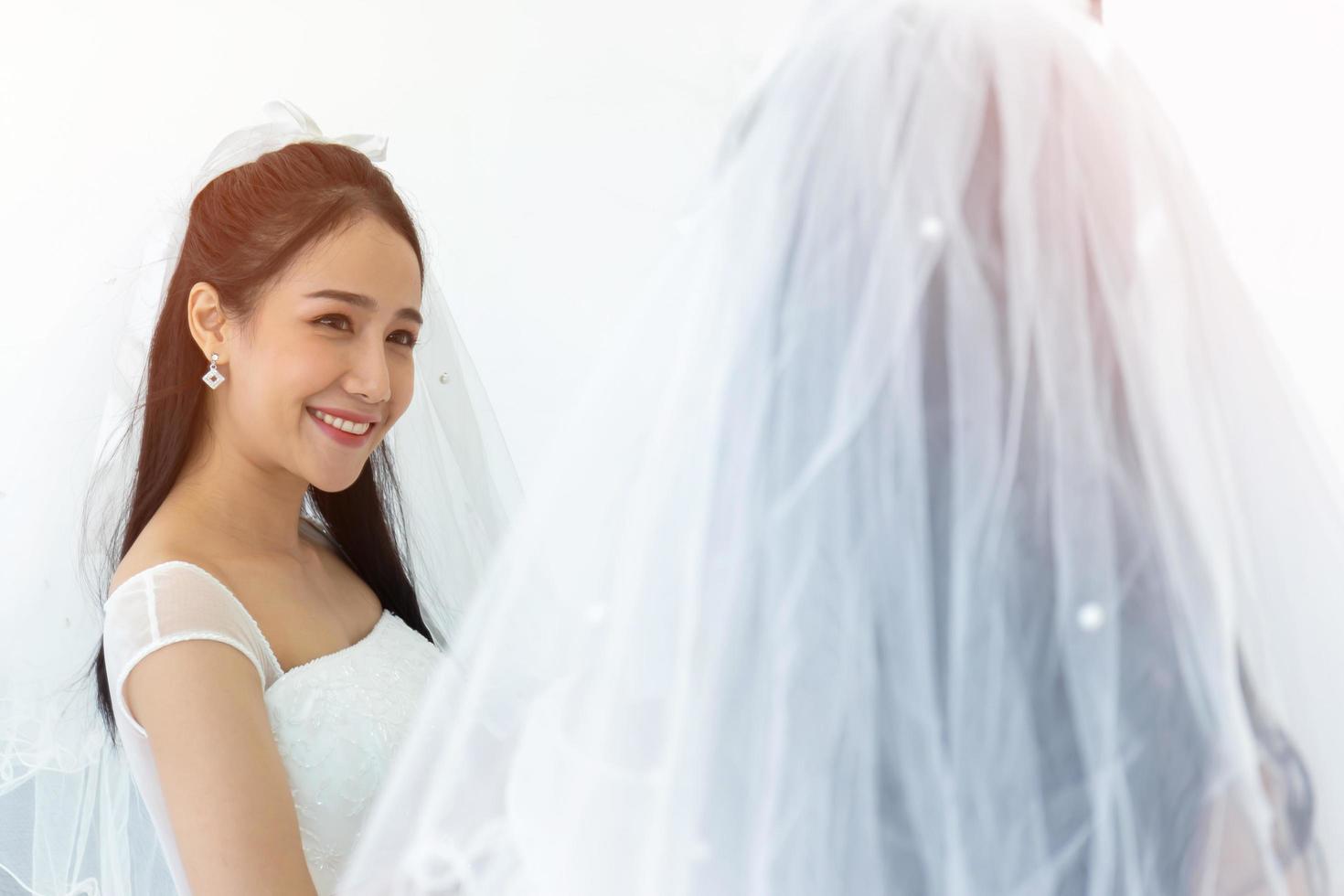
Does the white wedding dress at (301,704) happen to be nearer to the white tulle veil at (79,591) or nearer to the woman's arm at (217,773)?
the woman's arm at (217,773)

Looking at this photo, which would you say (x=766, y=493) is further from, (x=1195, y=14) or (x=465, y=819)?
(x=1195, y=14)

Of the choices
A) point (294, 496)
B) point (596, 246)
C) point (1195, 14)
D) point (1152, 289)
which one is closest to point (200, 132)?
point (596, 246)

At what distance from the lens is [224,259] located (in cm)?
131

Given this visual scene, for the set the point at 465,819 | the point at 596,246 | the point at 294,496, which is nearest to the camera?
the point at 465,819

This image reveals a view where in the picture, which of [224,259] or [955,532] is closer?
[955,532]

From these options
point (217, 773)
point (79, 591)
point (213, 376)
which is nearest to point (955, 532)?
point (217, 773)

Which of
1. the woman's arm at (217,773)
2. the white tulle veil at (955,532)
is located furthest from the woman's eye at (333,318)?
the white tulle veil at (955,532)

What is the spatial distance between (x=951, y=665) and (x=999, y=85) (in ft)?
0.94

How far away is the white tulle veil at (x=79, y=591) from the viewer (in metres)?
1.39

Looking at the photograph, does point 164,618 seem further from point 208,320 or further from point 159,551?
point 208,320

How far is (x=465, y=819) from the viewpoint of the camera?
671mm

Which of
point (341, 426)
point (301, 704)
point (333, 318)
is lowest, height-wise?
point (301, 704)

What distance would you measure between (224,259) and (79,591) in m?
0.45

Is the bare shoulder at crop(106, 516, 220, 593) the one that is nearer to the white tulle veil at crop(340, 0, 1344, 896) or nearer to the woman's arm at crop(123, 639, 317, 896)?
the woman's arm at crop(123, 639, 317, 896)
